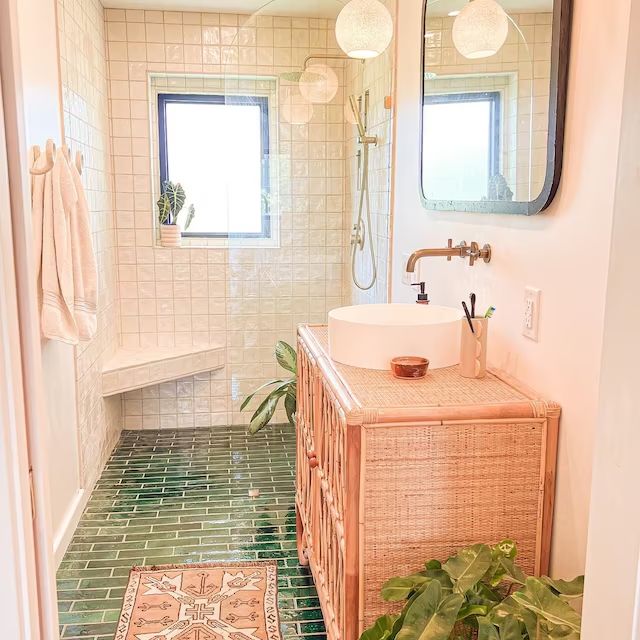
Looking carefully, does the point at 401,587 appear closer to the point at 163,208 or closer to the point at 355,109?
the point at 355,109

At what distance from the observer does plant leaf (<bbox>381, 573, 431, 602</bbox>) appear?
4.85ft

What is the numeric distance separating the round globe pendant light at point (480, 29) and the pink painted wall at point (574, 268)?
0.43 metres

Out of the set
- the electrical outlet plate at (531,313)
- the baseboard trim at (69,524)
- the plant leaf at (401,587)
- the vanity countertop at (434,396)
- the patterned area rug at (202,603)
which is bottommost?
the patterned area rug at (202,603)

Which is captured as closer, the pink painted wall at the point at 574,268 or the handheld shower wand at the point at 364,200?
the pink painted wall at the point at 574,268

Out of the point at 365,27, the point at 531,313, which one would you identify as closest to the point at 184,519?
the point at 531,313

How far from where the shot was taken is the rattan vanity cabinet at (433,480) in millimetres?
1553

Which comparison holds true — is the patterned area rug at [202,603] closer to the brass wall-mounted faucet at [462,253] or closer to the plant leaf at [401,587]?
the plant leaf at [401,587]

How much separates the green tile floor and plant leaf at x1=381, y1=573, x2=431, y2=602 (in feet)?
2.83

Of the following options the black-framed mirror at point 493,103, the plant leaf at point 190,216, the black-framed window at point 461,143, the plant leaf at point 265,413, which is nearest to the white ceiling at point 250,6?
the plant leaf at point 190,216

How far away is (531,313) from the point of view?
1723 millimetres

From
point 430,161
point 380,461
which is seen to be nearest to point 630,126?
point 380,461

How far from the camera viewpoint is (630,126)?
0.68m

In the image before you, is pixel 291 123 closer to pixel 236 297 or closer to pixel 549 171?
pixel 236 297

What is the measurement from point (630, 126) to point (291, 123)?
125 inches
